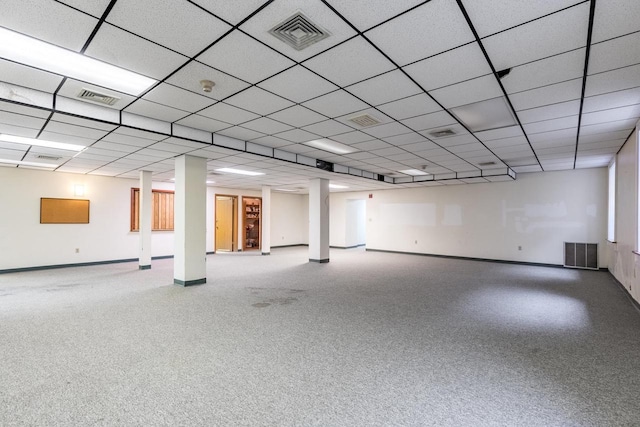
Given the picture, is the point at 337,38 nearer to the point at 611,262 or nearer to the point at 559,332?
the point at 559,332

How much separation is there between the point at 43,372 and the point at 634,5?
5211 millimetres

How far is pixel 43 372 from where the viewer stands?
2.72 meters

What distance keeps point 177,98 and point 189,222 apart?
2.93m

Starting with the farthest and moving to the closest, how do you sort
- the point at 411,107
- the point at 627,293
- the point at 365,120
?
1. the point at 627,293
2. the point at 365,120
3. the point at 411,107

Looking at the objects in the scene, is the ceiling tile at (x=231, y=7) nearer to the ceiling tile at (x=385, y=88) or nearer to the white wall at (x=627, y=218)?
the ceiling tile at (x=385, y=88)

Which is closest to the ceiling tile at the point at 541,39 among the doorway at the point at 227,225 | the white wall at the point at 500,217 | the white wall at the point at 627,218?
the white wall at the point at 627,218

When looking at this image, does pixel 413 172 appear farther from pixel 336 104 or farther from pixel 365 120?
pixel 336 104

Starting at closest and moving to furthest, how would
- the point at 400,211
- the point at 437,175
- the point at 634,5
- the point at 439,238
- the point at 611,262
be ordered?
the point at 634,5 → the point at 611,262 → the point at 437,175 → the point at 439,238 → the point at 400,211

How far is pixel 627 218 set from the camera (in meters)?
5.66

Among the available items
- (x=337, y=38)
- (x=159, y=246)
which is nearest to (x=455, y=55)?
(x=337, y=38)

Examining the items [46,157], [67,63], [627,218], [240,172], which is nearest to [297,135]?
[67,63]

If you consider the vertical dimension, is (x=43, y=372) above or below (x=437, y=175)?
below

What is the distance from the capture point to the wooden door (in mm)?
12758

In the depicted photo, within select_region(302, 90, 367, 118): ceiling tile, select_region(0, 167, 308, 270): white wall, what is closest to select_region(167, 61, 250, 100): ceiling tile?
select_region(302, 90, 367, 118): ceiling tile
